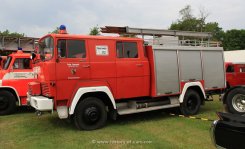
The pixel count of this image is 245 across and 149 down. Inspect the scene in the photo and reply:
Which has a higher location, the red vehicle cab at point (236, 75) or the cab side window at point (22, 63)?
the cab side window at point (22, 63)

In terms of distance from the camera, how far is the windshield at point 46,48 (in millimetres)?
7234

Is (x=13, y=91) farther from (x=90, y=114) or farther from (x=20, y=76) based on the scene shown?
(x=90, y=114)

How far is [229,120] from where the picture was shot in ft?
13.0

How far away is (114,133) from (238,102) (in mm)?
4100

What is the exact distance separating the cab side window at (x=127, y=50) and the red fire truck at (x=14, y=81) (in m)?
4.10

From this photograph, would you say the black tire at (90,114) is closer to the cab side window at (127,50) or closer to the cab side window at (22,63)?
the cab side window at (127,50)

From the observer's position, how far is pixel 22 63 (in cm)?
1066

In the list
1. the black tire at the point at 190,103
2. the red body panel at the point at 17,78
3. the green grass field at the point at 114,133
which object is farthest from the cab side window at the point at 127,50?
the red body panel at the point at 17,78

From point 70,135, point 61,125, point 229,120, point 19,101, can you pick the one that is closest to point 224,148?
point 229,120

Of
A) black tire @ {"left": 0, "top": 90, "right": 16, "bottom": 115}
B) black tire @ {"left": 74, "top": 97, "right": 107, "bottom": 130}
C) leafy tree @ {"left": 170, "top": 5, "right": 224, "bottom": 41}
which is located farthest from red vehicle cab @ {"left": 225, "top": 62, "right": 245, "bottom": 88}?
leafy tree @ {"left": 170, "top": 5, "right": 224, "bottom": 41}

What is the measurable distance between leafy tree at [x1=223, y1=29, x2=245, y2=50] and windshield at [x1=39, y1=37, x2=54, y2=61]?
6206 cm

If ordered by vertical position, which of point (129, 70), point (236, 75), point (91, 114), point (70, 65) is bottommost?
point (91, 114)

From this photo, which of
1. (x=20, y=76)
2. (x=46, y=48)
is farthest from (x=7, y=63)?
(x=46, y=48)

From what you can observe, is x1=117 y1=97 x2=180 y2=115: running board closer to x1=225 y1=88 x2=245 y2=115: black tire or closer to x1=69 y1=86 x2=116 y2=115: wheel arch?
x1=69 y1=86 x2=116 y2=115: wheel arch
